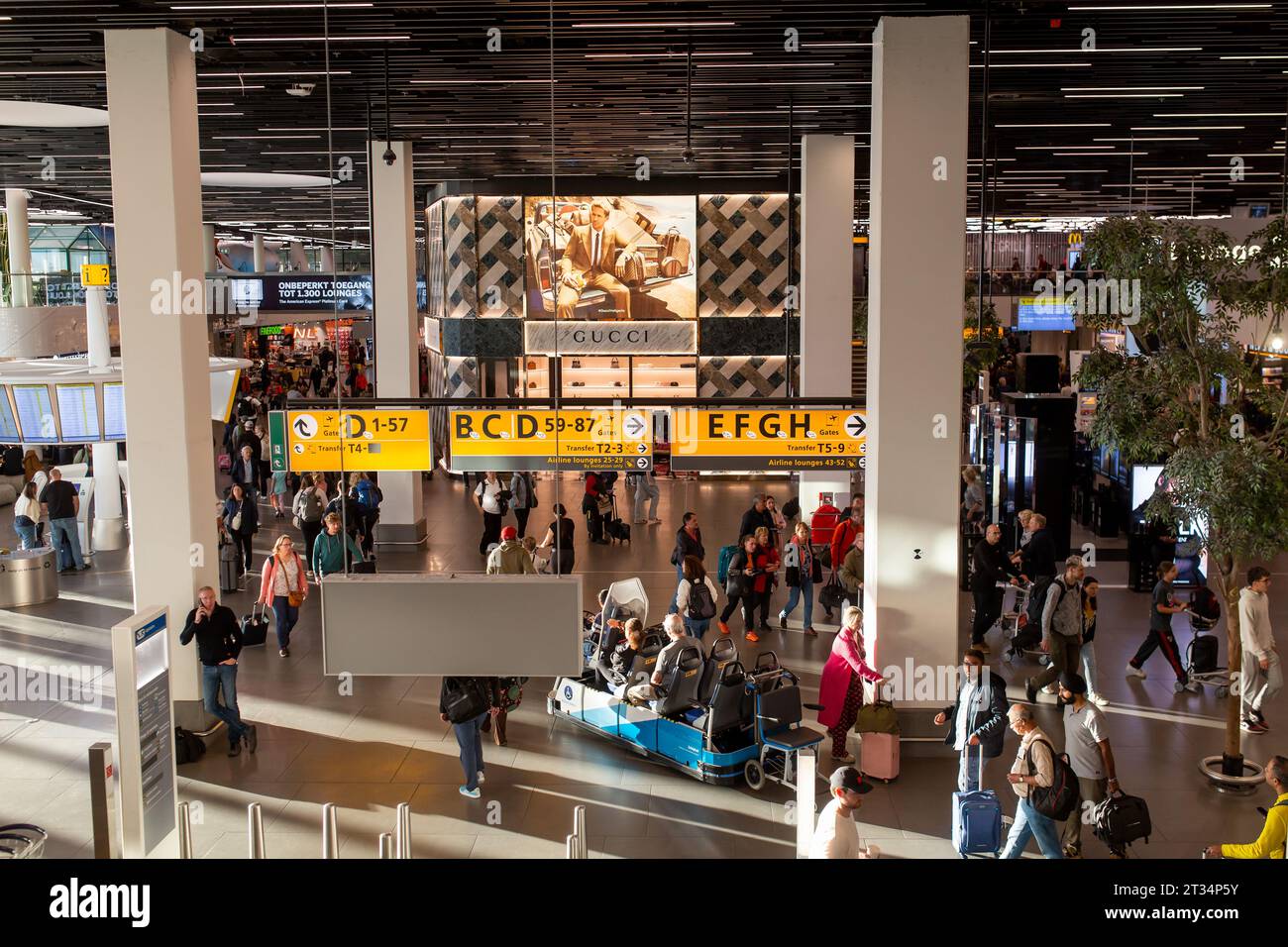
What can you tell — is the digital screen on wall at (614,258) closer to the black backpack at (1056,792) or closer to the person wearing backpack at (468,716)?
the person wearing backpack at (468,716)

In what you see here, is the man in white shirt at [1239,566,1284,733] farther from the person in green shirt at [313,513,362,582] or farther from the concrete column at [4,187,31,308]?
the concrete column at [4,187,31,308]

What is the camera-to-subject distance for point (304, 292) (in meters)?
26.1

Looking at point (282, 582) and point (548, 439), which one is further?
point (282, 582)

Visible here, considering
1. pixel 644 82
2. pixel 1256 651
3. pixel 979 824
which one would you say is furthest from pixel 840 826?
pixel 644 82

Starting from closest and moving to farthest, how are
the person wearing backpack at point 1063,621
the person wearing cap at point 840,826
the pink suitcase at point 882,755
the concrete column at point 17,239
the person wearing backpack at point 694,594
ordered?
1. the person wearing cap at point 840,826
2. the pink suitcase at point 882,755
3. the person wearing backpack at point 1063,621
4. the person wearing backpack at point 694,594
5. the concrete column at point 17,239

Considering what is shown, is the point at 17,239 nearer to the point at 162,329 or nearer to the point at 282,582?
the point at 282,582

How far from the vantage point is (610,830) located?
8.55m

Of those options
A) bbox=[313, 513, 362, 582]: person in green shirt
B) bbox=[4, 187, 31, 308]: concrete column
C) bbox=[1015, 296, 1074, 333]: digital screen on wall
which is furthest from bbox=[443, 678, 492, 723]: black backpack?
bbox=[1015, 296, 1074, 333]: digital screen on wall

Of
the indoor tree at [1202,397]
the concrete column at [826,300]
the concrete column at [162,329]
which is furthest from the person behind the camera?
the concrete column at [826,300]

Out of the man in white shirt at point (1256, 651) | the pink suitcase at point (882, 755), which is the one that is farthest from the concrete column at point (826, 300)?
the pink suitcase at point (882, 755)

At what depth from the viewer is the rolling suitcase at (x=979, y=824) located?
7.74 meters

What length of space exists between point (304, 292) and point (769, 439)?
16.4m

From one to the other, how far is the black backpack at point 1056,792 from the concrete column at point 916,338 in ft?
9.17

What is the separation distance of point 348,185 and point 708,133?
10392 millimetres
